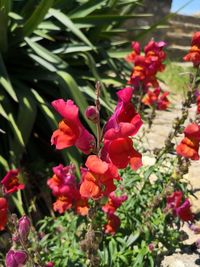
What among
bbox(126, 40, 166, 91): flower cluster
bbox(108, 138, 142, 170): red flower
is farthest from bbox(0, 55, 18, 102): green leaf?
bbox(108, 138, 142, 170): red flower

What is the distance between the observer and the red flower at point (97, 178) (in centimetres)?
117

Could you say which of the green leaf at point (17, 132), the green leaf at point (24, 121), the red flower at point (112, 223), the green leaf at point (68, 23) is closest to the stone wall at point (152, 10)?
the green leaf at point (68, 23)

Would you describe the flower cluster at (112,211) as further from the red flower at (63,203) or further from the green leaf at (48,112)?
the green leaf at (48,112)

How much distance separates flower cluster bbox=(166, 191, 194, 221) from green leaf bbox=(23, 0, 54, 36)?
1765mm

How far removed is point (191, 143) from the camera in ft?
5.58

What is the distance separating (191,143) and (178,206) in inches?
13.6

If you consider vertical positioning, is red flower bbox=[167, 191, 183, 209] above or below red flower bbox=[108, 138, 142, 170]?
below

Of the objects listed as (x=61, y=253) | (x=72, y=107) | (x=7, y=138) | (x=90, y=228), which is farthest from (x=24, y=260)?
(x=7, y=138)

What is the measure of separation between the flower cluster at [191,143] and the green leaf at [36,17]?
182 cm

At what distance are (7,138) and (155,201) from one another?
1595 millimetres

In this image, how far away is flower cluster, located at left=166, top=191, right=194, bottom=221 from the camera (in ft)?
6.31

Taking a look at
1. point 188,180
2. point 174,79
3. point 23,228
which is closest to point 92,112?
point 23,228

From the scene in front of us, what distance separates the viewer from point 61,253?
1.99 m

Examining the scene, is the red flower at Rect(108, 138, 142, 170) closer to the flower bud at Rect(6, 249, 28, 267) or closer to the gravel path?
the flower bud at Rect(6, 249, 28, 267)
